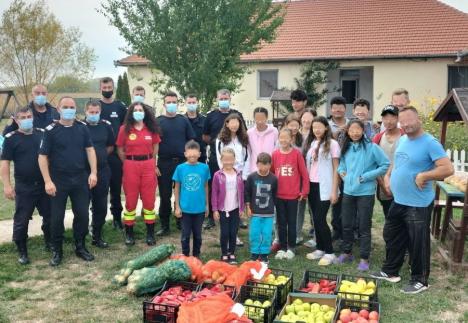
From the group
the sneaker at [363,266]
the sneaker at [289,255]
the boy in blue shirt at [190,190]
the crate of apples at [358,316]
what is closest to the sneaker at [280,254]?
the sneaker at [289,255]

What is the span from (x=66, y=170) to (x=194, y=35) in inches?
362

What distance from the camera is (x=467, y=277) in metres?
6.09

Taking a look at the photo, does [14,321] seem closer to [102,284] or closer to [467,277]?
[102,284]

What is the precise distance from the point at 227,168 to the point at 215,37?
8.64 metres

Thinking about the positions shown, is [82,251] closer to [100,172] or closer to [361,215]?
[100,172]

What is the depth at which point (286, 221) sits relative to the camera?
22.2 ft

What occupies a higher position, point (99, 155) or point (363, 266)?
point (99, 155)

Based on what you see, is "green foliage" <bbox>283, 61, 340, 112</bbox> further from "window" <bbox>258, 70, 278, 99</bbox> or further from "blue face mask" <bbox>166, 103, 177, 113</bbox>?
"blue face mask" <bbox>166, 103, 177, 113</bbox>

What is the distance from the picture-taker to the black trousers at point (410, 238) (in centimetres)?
551

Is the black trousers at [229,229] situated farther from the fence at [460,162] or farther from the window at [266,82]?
the window at [266,82]

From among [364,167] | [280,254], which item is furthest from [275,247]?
[364,167]

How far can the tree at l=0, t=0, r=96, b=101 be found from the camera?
78.4 ft

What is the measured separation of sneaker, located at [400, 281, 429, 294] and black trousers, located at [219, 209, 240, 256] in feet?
7.23

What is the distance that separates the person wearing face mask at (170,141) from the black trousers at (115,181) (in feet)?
2.09
